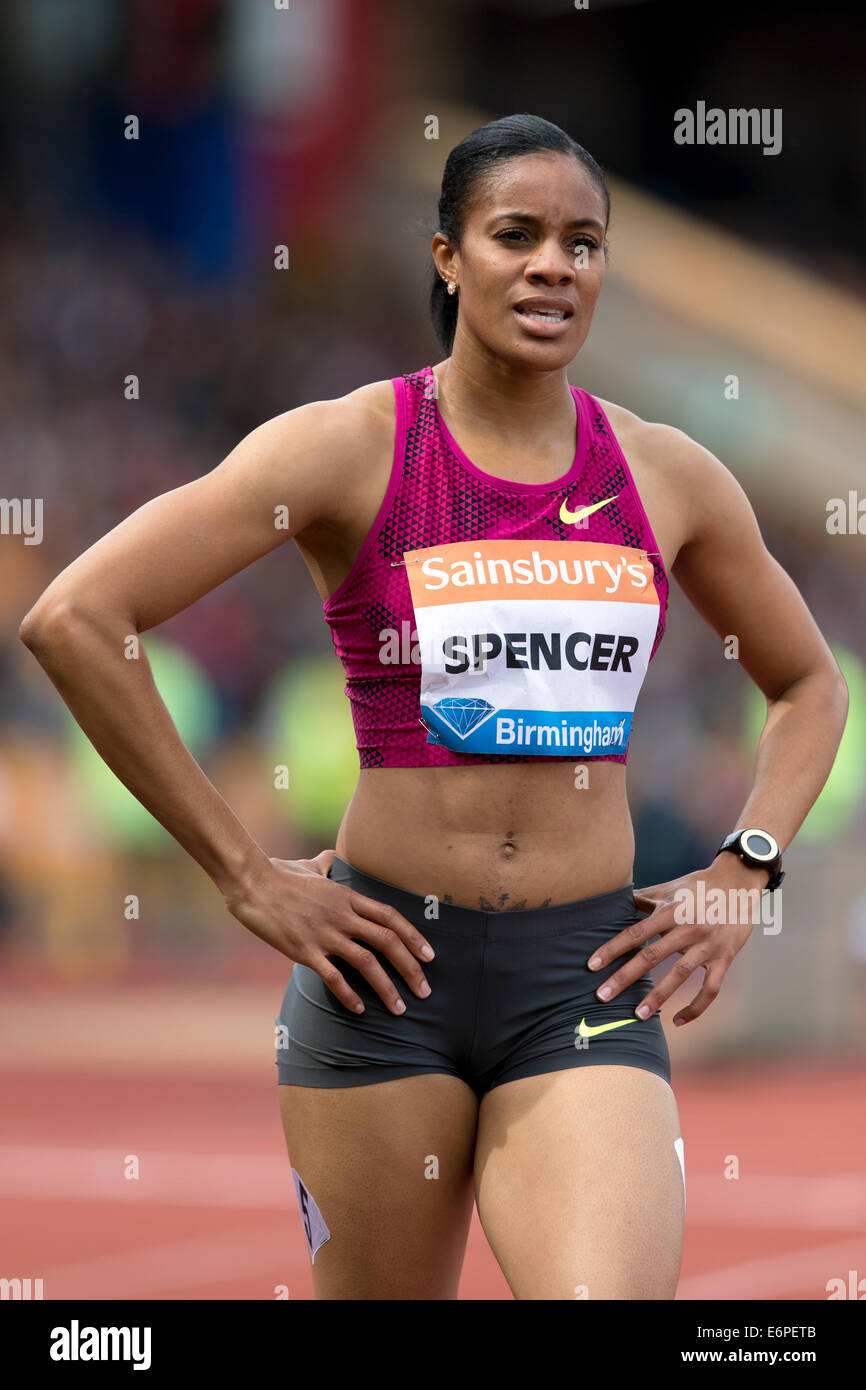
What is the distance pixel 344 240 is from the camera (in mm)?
14523

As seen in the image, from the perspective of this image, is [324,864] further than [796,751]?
No

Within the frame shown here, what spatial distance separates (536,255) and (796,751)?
95 cm

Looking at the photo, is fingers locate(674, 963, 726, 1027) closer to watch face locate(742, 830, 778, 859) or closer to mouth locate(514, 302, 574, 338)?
watch face locate(742, 830, 778, 859)

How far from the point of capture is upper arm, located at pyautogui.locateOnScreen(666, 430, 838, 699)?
2.76 m

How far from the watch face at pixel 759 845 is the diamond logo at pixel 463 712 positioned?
56 cm

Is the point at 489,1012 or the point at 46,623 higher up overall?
the point at 46,623

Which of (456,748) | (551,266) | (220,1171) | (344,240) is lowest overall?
(220,1171)

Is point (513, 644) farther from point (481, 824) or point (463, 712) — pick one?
point (481, 824)

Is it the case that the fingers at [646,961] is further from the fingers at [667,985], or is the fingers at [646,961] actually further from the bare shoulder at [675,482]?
the bare shoulder at [675,482]

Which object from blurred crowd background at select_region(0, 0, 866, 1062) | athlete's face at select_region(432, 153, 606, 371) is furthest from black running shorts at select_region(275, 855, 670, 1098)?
blurred crowd background at select_region(0, 0, 866, 1062)

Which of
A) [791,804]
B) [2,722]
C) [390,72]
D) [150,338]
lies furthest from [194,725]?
[791,804]

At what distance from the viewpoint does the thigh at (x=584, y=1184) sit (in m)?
2.24

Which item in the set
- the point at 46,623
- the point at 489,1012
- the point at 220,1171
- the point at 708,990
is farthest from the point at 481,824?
the point at 220,1171

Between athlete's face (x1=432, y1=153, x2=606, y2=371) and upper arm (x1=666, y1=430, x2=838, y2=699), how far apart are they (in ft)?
1.04
